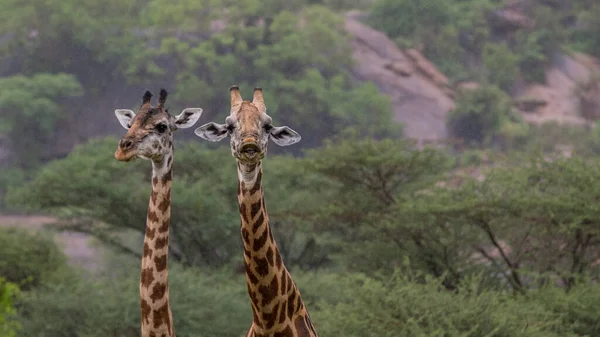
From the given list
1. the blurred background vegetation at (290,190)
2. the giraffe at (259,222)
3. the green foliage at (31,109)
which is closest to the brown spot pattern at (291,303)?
the giraffe at (259,222)

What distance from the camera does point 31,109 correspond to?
39.7 metres

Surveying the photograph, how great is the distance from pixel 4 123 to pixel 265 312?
35.8 meters

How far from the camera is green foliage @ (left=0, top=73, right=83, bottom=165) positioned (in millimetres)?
39406

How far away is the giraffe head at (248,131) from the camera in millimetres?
4934

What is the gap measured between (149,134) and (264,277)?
3.13ft

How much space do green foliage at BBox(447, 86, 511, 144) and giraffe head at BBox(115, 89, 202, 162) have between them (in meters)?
38.6

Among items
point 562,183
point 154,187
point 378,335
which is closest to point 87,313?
point 378,335

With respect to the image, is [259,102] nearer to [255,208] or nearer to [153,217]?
[255,208]

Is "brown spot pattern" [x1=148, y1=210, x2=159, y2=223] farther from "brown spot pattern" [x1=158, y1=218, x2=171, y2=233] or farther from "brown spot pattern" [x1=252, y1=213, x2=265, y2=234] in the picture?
"brown spot pattern" [x1=252, y1=213, x2=265, y2=234]

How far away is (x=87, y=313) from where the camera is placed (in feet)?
47.2

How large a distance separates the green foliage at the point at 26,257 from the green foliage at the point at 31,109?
68.1 feet

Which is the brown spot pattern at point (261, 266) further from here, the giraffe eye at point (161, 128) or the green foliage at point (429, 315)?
the green foliage at point (429, 315)

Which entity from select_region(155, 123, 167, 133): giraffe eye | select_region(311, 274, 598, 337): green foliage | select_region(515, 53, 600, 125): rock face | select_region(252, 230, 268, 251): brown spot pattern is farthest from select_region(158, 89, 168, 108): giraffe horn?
select_region(515, 53, 600, 125): rock face

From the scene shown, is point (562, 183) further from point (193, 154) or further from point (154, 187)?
point (154, 187)
